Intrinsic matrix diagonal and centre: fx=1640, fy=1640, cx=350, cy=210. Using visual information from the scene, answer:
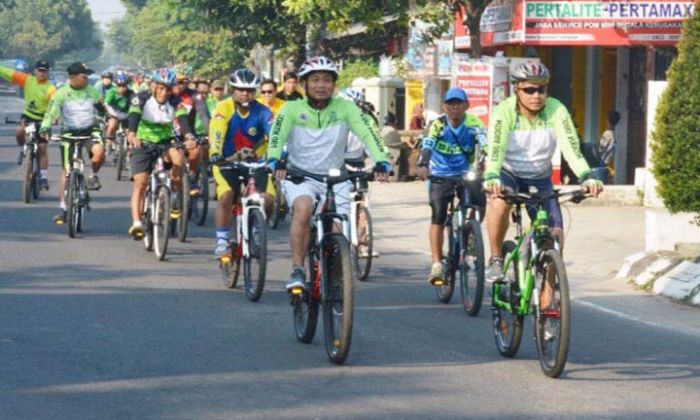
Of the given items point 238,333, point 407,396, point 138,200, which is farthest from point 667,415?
point 138,200

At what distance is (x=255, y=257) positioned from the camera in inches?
508

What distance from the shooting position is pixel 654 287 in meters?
14.3

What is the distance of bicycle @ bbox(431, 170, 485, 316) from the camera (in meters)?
12.2

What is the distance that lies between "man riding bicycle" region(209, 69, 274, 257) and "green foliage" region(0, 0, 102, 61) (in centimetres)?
14735

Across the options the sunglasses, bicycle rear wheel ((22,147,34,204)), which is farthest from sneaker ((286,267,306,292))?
bicycle rear wheel ((22,147,34,204))

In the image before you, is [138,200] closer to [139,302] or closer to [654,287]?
[139,302]

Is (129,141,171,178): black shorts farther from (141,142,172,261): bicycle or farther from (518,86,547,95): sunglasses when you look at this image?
(518,86,547,95): sunglasses

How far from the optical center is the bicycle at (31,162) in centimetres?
2191

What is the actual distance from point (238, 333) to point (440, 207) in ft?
9.18

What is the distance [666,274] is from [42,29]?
15335 cm

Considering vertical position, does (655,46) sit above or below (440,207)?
above

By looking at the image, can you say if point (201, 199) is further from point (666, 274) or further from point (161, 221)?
point (666, 274)

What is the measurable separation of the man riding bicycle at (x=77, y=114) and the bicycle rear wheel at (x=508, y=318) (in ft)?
29.0

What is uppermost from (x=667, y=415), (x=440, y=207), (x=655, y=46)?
(x=655, y=46)
